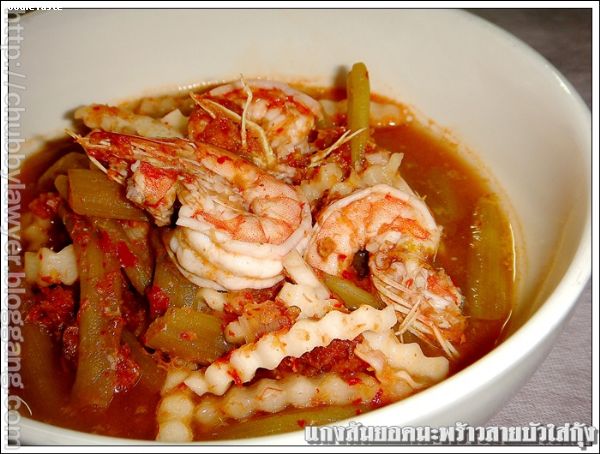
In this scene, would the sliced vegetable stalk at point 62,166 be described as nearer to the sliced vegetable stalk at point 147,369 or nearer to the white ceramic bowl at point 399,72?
the white ceramic bowl at point 399,72

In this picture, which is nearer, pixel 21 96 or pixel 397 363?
pixel 397 363

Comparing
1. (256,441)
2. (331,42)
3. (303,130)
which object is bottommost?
(256,441)

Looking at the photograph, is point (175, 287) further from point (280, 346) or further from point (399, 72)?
point (399, 72)

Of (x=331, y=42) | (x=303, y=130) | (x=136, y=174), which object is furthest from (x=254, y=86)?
(x=136, y=174)

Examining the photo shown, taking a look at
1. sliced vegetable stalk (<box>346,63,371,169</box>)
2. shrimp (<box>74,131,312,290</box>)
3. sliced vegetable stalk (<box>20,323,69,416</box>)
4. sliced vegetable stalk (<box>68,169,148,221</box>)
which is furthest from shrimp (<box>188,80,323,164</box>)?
sliced vegetable stalk (<box>20,323,69,416</box>)

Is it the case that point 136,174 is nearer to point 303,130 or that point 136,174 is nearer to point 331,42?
point 303,130

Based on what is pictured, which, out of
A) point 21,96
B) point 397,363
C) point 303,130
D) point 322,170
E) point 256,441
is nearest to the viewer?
point 256,441

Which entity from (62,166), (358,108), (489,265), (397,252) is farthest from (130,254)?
(489,265)
